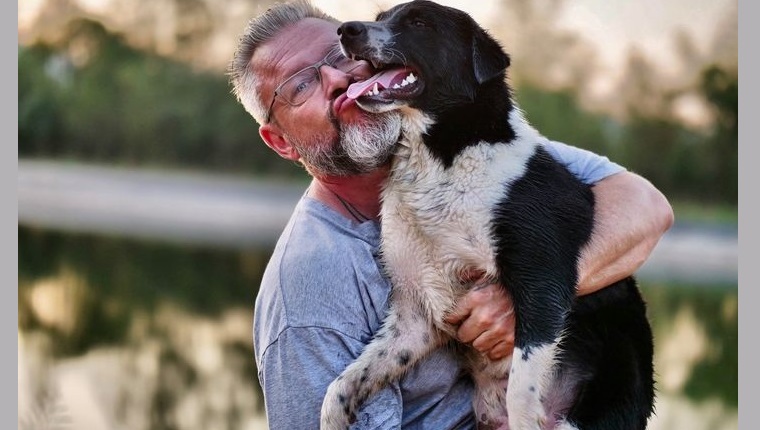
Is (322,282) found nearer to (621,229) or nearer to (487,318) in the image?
(487,318)

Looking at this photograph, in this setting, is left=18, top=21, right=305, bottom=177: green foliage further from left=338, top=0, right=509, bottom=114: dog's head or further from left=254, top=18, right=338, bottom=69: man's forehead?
left=338, top=0, right=509, bottom=114: dog's head

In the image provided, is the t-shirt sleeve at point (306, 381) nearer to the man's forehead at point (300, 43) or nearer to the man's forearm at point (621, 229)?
the man's forearm at point (621, 229)

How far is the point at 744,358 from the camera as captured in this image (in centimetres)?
472

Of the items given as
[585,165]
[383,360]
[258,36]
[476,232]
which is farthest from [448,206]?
[258,36]

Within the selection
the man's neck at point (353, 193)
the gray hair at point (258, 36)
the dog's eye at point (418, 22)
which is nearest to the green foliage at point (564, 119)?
the gray hair at point (258, 36)

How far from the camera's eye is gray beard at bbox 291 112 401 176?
7.00 feet

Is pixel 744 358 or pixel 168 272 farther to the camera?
pixel 168 272

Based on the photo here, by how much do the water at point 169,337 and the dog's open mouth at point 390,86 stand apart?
2.60 m

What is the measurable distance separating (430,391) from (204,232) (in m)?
4.97

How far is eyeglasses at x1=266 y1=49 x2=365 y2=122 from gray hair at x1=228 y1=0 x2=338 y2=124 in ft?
0.36

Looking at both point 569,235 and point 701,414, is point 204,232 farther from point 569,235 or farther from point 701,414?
point 569,235

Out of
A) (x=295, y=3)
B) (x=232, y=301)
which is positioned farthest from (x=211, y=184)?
(x=295, y=3)

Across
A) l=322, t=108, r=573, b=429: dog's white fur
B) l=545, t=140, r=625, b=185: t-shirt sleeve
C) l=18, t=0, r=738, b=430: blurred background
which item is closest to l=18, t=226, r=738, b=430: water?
l=18, t=0, r=738, b=430: blurred background

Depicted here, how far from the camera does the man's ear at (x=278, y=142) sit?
7.80 ft
